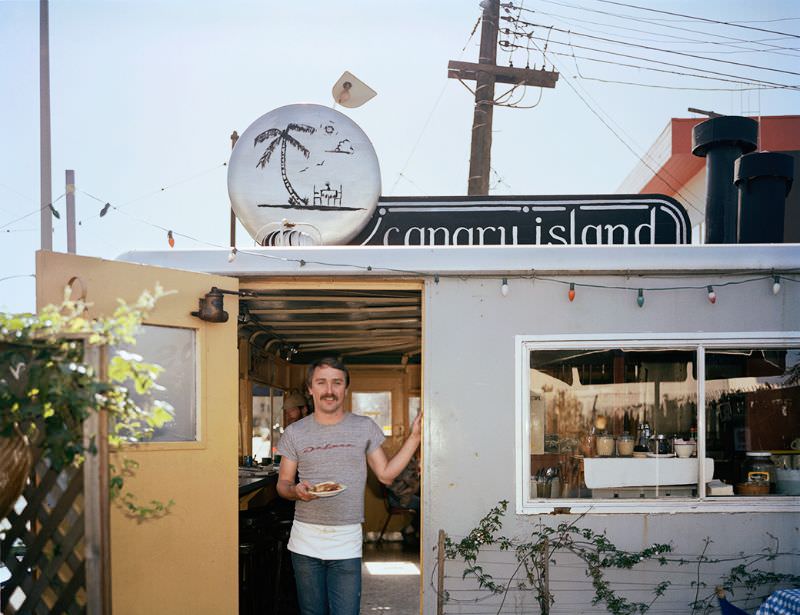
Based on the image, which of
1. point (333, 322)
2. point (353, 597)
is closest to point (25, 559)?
point (353, 597)

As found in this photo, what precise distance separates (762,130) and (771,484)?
14148 millimetres

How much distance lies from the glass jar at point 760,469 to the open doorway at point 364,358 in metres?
2.51

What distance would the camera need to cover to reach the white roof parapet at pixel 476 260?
17.4 feet

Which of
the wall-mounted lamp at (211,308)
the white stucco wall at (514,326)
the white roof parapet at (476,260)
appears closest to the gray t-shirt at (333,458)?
the white stucco wall at (514,326)

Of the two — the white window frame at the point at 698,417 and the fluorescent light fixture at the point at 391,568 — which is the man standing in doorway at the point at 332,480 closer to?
the white window frame at the point at 698,417

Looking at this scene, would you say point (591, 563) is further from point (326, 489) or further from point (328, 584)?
point (326, 489)

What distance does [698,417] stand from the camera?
215 inches

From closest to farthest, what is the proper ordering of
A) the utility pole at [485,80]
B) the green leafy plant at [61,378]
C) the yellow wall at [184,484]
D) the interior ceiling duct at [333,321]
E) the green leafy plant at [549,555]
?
1. the green leafy plant at [61,378]
2. the yellow wall at [184,484]
3. the green leafy plant at [549,555]
4. the interior ceiling duct at [333,321]
5. the utility pole at [485,80]

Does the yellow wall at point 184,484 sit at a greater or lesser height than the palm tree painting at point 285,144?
lesser

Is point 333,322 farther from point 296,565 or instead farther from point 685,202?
point 685,202

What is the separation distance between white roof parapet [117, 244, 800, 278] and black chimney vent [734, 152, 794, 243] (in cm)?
128

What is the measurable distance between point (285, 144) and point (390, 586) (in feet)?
14.0

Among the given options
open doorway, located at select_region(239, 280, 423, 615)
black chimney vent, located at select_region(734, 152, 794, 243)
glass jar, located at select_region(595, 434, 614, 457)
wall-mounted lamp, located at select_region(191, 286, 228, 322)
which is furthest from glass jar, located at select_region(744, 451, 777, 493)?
wall-mounted lamp, located at select_region(191, 286, 228, 322)

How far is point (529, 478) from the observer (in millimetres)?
5340
